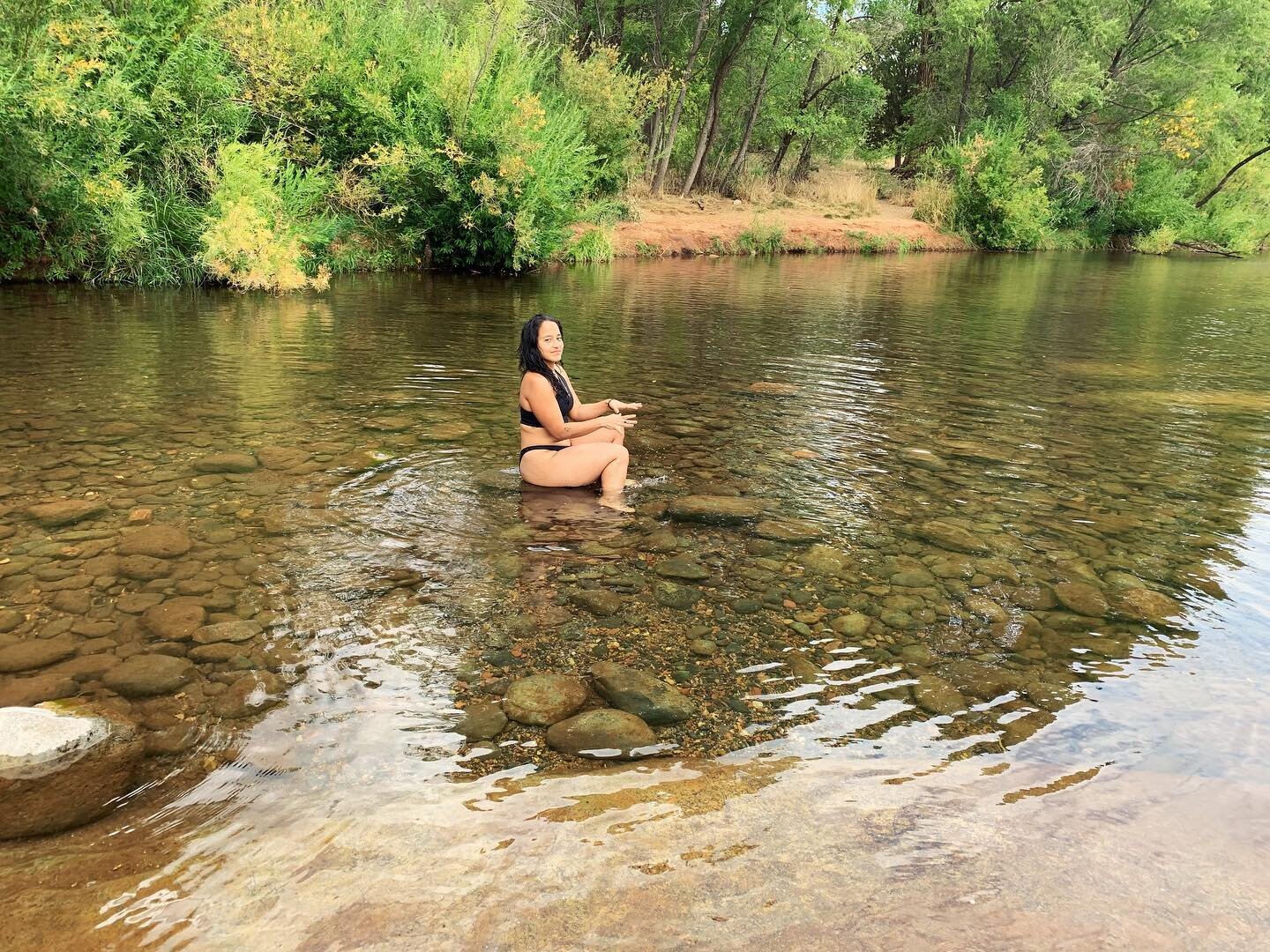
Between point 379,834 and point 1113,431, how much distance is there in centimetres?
779

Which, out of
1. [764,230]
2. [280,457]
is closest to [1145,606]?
[280,457]

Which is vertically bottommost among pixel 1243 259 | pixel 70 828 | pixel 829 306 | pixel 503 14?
pixel 70 828

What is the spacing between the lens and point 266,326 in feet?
39.9

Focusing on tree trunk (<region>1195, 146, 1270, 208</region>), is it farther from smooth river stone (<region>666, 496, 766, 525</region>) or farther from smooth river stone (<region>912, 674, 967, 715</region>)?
smooth river stone (<region>912, 674, 967, 715</region>)

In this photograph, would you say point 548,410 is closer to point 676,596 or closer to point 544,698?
point 676,596

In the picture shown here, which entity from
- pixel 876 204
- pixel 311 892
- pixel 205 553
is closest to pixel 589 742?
pixel 311 892

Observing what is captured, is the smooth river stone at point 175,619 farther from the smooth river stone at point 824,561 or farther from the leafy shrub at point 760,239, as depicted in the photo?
the leafy shrub at point 760,239

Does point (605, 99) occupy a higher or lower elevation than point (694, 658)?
higher

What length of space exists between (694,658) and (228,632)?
2183 mm

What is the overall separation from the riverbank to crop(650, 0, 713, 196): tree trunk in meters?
1.09

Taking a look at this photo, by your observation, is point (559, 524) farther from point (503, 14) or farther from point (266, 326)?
point (503, 14)

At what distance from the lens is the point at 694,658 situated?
3771 millimetres

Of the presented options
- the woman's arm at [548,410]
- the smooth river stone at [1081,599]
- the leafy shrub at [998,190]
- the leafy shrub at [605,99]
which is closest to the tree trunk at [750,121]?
the leafy shrub at [605,99]

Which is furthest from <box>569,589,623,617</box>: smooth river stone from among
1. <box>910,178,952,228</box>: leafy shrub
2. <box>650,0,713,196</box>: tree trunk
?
<box>910,178,952,228</box>: leafy shrub
